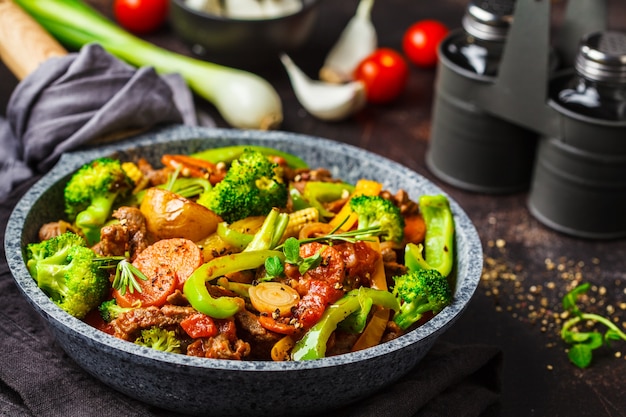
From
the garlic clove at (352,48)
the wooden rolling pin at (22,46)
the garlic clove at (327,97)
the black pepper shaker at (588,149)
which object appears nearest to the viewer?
the black pepper shaker at (588,149)

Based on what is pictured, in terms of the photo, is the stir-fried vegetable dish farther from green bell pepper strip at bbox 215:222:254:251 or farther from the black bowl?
the black bowl

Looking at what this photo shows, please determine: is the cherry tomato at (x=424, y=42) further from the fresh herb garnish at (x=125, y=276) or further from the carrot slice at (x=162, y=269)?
the fresh herb garnish at (x=125, y=276)

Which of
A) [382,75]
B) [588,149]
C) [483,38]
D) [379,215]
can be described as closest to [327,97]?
[382,75]

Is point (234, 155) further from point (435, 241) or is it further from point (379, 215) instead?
point (435, 241)

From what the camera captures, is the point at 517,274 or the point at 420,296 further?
the point at 517,274

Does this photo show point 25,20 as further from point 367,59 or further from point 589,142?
point 589,142

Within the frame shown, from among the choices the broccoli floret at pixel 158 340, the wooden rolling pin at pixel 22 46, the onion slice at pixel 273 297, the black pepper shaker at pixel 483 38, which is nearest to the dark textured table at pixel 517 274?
the wooden rolling pin at pixel 22 46
